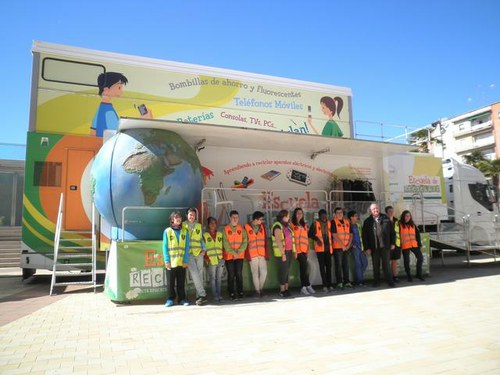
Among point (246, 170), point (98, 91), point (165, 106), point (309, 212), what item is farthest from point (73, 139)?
point (309, 212)

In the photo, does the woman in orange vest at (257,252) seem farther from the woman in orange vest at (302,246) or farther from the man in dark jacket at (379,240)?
the man in dark jacket at (379,240)

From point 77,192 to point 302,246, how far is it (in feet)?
18.9

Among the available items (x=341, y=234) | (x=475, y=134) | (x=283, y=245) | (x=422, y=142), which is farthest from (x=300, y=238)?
(x=475, y=134)

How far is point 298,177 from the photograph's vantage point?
1091 cm

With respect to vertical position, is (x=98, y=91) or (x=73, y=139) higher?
(x=98, y=91)

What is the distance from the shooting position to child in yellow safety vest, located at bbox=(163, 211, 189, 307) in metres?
7.04

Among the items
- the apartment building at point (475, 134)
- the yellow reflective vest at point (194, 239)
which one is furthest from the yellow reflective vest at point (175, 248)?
the apartment building at point (475, 134)

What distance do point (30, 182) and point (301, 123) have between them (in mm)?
7660

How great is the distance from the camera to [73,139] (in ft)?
30.8

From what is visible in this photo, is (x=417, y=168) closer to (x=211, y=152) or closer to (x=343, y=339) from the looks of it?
(x=211, y=152)

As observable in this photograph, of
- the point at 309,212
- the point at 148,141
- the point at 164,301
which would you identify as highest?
the point at 148,141

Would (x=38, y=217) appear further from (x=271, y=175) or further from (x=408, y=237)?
(x=408, y=237)

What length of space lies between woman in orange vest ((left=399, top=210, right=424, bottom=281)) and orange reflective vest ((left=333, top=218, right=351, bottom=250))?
67.8 inches

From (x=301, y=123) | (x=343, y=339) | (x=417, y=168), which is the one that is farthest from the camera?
(x=417, y=168)
